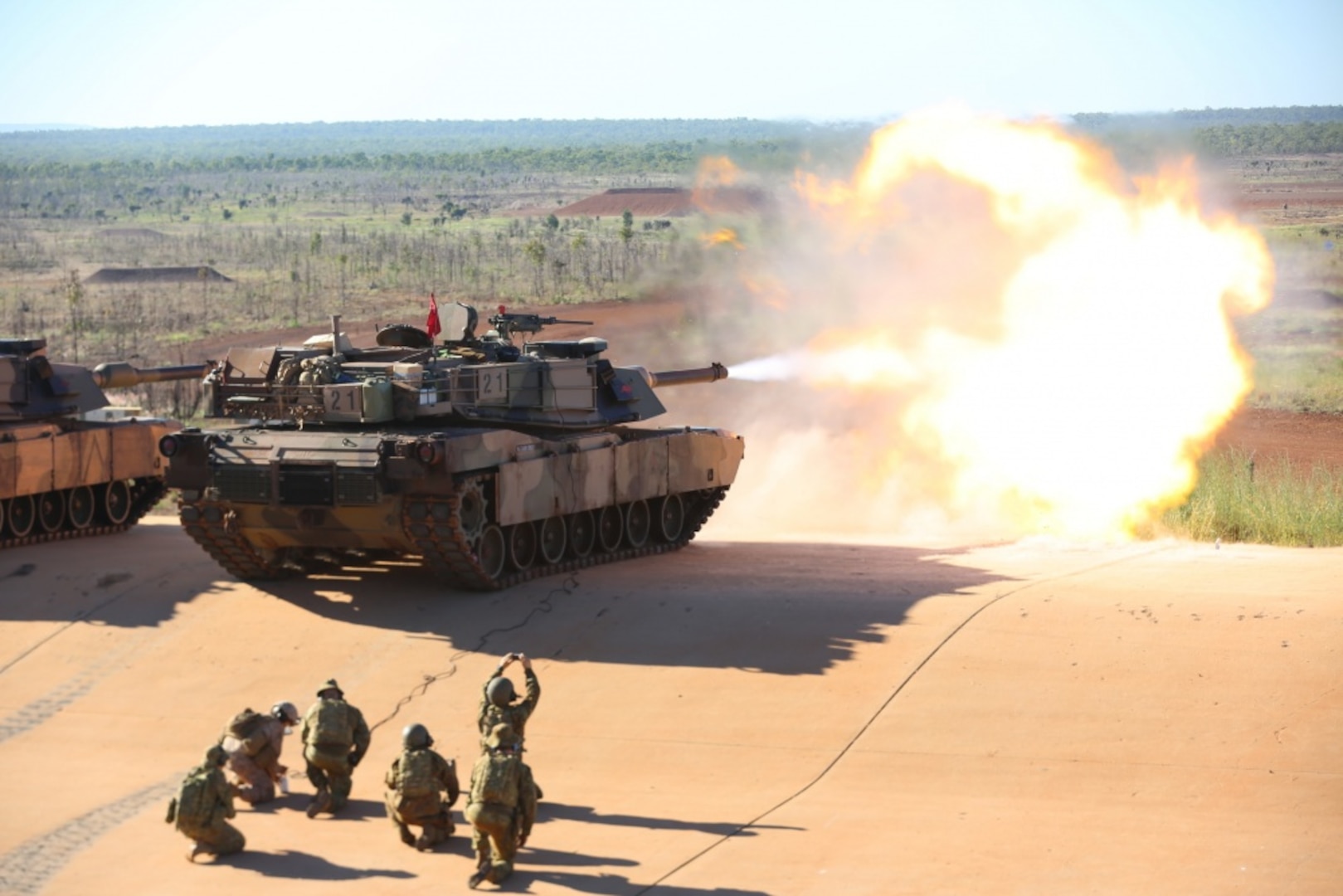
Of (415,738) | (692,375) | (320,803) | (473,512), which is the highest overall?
(692,375)

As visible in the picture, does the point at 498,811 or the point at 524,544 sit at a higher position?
Answer: the point at 524,544

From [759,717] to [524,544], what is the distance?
223 inches

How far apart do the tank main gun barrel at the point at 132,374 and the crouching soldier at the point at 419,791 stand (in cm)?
1268

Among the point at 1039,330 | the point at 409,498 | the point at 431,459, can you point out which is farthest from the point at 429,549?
the point at 1039,330

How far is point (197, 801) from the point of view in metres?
13.3

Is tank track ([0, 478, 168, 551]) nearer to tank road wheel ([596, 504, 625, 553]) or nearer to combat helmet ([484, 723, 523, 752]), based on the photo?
tank road wheel ([596, 504, 625, 553])

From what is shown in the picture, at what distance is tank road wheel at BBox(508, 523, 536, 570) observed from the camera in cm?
2098

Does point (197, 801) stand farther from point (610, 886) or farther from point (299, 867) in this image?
point (610, 886)

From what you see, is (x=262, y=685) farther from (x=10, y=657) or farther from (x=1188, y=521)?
(x=1188, y=521)

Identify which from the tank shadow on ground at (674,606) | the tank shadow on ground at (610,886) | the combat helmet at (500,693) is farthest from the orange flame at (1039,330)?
the tank shadow on ground at (610,886)

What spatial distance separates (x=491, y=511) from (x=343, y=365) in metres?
2.37

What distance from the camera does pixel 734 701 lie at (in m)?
16.4

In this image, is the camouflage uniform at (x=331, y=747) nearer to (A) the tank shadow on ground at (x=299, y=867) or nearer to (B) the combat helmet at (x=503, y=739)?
(A) the tank shadow on ground at (x=299, y=867)

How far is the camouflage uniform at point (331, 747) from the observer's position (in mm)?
14273
